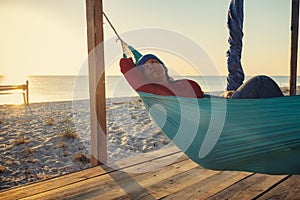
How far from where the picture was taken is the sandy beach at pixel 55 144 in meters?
2.02

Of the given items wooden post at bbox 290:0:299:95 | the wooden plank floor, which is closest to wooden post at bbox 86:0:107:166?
the wooden plank floor

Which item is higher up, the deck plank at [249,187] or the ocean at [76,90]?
the ocean at [76,90]

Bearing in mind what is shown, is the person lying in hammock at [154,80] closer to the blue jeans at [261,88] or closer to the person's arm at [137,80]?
the person's arm at [137,80]

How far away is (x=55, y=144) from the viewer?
262 cm

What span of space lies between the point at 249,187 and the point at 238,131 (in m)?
0.46

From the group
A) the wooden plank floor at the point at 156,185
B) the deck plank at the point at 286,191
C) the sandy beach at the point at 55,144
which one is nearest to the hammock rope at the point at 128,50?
the wooden plank floor at the point at 156,185

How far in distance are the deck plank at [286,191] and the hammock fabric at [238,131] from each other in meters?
0.25

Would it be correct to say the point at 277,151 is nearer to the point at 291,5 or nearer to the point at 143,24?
the point at 291,5

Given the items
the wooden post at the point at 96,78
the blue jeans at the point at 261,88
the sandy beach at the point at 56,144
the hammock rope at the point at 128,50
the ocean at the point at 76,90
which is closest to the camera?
the blue jeans at the point at 261,88

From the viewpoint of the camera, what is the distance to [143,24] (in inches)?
103

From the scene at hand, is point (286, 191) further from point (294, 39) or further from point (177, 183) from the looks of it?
point (294, 39)

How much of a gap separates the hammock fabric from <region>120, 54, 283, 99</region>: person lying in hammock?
0.39ft

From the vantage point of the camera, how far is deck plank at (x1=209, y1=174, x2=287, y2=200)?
47.4 inches

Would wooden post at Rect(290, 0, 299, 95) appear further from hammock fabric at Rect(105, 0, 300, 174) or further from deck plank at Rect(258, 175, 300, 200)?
hammock fabric at Rect(105, 0, 300, 174)
